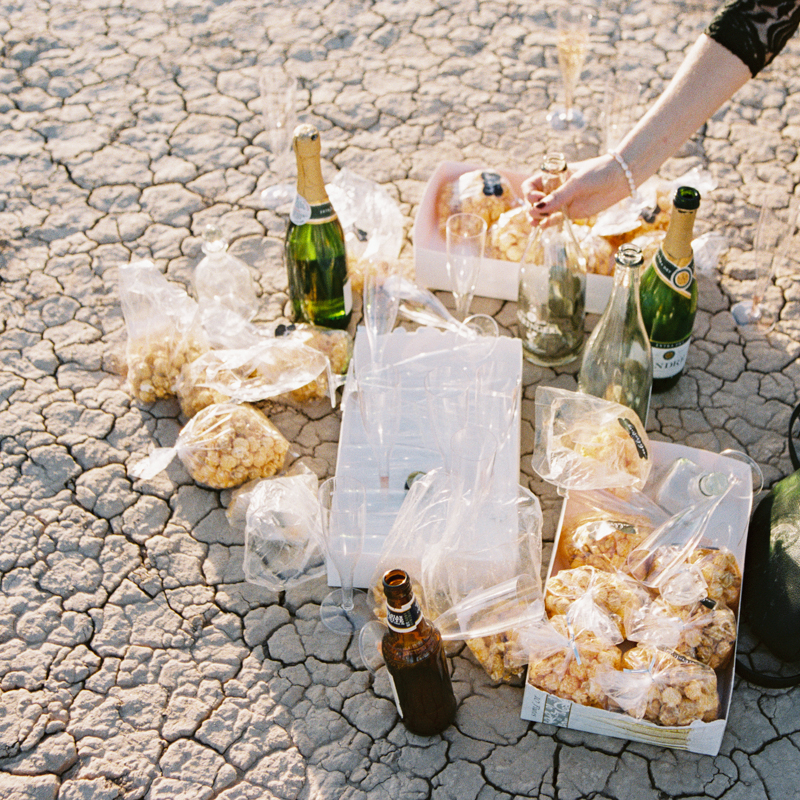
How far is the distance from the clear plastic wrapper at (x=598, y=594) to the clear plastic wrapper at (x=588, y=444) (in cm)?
27

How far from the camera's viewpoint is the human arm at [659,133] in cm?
255

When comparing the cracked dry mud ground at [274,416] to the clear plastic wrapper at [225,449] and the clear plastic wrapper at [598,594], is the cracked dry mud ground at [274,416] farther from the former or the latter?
the clear plastic wrapper at [598,594]

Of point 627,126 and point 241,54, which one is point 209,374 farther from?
point 241,54

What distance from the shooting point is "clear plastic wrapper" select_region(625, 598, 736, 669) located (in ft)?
6.41

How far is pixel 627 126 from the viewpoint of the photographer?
333cm

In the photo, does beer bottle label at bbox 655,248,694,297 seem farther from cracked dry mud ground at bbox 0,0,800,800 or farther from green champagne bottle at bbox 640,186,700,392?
cracked dry mud ground at bbox 0,0,800,800

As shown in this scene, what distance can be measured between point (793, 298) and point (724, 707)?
170 cm

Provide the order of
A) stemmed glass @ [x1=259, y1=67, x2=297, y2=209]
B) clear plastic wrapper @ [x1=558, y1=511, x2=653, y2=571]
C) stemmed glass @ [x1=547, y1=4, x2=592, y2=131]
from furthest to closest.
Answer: stemmed glass @ [x1=547, y1=4, x2=592, y2=131] < stemmed glass @ [x1=259, y1=67, x2=297, y2=209] < clear plastic wrapper @ [x1=558, y1=511, x2=653, y2=571]

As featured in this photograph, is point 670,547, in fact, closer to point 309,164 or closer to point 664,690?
point 664,690

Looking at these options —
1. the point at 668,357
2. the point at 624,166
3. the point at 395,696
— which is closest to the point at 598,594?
the point at 395,696

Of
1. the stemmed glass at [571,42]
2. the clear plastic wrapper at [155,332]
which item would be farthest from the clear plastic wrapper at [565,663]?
the stemmed glass at [571,42]

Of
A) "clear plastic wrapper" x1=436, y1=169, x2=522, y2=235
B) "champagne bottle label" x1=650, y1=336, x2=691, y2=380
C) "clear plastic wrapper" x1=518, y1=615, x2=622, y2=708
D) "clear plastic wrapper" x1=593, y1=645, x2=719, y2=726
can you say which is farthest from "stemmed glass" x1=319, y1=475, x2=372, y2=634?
"clear plastic wrapper" x1=436, y1=169, x2=522, y2=235

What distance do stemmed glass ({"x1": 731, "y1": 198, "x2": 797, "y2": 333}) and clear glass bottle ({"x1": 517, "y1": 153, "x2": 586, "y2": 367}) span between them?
0.64 metres

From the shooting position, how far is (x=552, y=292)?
2.71 metres
